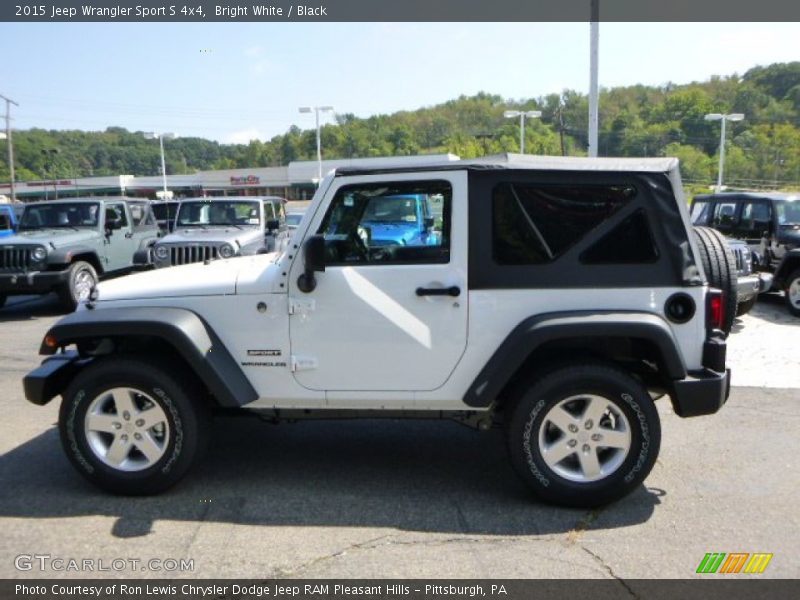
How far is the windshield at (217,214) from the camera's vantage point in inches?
451

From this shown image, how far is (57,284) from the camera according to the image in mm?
10109

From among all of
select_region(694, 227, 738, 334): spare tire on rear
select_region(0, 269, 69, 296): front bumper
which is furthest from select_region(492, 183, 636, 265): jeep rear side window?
select_region(0, 269, 69, 296): front bumper

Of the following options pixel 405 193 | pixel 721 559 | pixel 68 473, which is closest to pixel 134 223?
pixel 68 473

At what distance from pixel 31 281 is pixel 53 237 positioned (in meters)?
1.03

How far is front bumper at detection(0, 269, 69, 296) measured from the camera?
995 cm

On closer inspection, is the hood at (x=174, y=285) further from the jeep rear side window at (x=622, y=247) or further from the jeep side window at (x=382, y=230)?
the jeep rear side window at (x=622, y=247)

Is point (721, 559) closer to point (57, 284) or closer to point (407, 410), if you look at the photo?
point (407, 410)

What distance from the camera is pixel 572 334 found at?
352 cm

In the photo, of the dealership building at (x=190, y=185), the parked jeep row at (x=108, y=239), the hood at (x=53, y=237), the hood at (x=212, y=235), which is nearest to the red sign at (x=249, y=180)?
the dealership building at (x=190, y=185)

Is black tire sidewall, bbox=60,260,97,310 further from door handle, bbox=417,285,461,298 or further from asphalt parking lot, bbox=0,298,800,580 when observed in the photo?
door handle, bbox=417,285,461,298

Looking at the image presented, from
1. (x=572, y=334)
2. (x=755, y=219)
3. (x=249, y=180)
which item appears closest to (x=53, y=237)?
(x=572, y=334)

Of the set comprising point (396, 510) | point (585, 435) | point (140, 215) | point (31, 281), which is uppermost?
point (140, 215)

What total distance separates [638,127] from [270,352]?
37.8 m

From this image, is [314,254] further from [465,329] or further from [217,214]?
[217,214]
